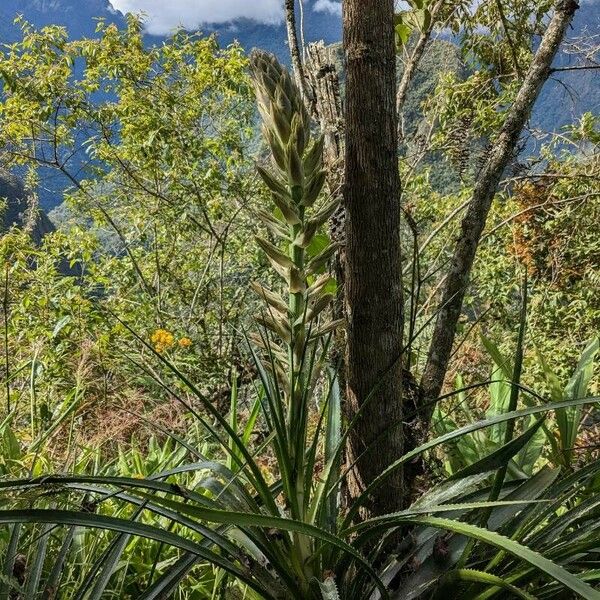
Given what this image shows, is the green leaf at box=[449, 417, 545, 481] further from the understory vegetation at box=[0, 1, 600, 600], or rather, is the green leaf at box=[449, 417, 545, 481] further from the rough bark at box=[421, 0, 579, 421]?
the rough bark at box=[421, 0, 579, 421]

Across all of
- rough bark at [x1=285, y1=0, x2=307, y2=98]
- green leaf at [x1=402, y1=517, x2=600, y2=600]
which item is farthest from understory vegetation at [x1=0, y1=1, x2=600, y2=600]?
rough bark at [x1=285, y1=0, x2=307, y2=98]

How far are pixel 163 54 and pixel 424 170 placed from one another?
3.03m

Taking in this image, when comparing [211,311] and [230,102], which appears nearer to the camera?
[211,311]

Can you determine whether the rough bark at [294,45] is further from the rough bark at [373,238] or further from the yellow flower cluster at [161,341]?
the yellow flower cluster at [161,341]

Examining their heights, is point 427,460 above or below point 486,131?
below

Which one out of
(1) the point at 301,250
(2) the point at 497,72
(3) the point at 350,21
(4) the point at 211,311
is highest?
(2) the point at 497,72

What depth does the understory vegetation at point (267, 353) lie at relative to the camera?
952 millimetres

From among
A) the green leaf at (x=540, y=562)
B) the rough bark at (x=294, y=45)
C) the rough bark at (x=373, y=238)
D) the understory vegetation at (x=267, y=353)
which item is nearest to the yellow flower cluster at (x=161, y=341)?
the understory vegetation at (x=267, y=353)

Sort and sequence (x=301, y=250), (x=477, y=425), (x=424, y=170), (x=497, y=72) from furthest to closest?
(x=424, y=170) < (x=497, y=72) < (x=301, y=250) < (x=477, y=425)

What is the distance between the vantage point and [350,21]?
Result: 44.5 inches

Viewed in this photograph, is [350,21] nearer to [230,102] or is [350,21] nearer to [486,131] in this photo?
[486,131]

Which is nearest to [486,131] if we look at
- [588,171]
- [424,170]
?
[588,171]

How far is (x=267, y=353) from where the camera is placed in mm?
1146

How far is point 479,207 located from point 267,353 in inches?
28.0
